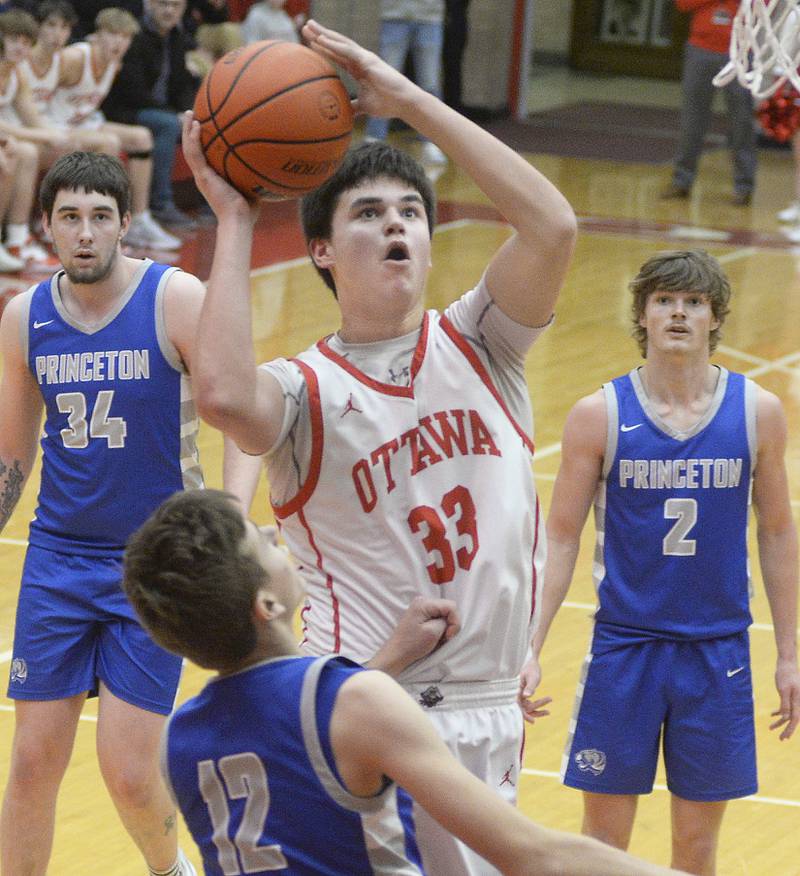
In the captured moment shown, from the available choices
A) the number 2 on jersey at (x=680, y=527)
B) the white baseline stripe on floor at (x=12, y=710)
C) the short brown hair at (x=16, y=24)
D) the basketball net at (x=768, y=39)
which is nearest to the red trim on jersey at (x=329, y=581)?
the number 2 on jersey at (x=680, y=527)

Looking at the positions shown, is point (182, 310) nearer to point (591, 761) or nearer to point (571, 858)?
point (591, 761)

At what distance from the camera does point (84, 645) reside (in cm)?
419

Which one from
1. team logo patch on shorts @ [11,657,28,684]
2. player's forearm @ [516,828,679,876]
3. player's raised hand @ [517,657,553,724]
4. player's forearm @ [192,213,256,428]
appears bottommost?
team logo patch on shorts @ [11,657,28,684]

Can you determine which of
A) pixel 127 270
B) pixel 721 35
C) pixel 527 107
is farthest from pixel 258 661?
pixel 527 107

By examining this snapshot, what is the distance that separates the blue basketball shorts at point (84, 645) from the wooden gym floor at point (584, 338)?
0.68 metres

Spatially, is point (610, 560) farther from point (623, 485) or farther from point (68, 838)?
point (68, 838)

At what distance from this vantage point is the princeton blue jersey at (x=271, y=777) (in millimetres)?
2307

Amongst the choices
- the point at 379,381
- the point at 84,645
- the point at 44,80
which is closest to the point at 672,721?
the point at 379,381

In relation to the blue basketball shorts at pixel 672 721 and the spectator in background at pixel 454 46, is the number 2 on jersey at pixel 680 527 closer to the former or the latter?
the blue basketball shorts at pixel 672 721

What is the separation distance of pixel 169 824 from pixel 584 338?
22.1 feet

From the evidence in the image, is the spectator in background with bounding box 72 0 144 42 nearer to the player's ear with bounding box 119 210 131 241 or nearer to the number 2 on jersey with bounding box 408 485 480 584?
the player's ear with bounding box 119 210 131 241

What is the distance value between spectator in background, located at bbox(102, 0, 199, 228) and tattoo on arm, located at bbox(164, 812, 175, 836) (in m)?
9.53

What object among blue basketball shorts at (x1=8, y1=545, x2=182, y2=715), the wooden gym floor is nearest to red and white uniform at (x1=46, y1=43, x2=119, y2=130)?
the wooden gym floor

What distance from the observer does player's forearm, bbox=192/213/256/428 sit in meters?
2.77
